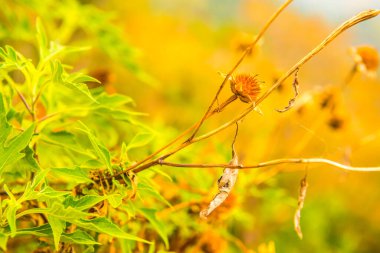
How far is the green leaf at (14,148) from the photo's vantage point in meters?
0.57

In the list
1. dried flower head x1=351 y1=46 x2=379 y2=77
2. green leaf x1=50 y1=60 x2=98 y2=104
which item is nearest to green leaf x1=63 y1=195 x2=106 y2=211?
green leaf x1=50 y1=60 x2=98 y2=104

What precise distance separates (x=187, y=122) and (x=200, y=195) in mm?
3109

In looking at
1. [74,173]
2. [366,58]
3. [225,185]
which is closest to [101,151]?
[74,173]

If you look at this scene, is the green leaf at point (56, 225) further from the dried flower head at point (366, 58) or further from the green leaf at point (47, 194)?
the dried flower head at point (366, 58)

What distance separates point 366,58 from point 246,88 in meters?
0.51

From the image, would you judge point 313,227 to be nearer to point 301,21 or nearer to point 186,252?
point 186,252

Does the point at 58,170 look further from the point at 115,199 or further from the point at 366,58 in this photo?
the point at 366,58

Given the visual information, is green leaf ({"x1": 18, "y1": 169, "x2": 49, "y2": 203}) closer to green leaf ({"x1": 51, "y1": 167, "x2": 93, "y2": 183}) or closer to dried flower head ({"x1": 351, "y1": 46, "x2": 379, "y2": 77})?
green leaf ({"x1": 51, "y1": 167, "x2": 93, "y2": 183})

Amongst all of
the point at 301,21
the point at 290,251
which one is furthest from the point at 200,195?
the point at 301,21

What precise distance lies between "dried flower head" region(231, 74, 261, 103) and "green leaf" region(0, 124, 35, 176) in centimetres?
22

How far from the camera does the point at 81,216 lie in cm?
55

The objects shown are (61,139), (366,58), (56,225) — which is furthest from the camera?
(366,58)

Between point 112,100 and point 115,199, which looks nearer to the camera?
point 115,199

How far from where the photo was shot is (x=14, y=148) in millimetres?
578
